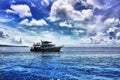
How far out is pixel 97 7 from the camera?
176ft

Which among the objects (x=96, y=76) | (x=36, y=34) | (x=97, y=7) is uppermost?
(x=97, y=7)

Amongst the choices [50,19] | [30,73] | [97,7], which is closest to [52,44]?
[50,19]

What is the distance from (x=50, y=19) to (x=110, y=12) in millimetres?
9188

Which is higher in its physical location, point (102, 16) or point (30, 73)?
point (102, 16)

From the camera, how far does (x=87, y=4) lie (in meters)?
53.2

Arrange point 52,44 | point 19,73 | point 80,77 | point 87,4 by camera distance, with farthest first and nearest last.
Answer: point 52,44, point 87,4, point 19,73, point 80,77

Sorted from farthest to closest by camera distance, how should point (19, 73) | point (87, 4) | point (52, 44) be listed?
1. point (52, 44)
2. point (87, 4)
3. point (19, 73)

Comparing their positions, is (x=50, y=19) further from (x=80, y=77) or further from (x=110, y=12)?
(x=80, y=77)

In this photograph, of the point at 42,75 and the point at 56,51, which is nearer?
the point at 42,75

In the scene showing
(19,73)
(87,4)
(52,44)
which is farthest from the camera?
(52,44)

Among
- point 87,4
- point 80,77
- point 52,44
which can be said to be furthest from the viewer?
point 52,44

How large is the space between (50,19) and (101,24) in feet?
25.8

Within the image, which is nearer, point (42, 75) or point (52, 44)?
point (42, 75)

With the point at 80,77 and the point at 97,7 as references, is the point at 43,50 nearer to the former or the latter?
the point at 97,7
